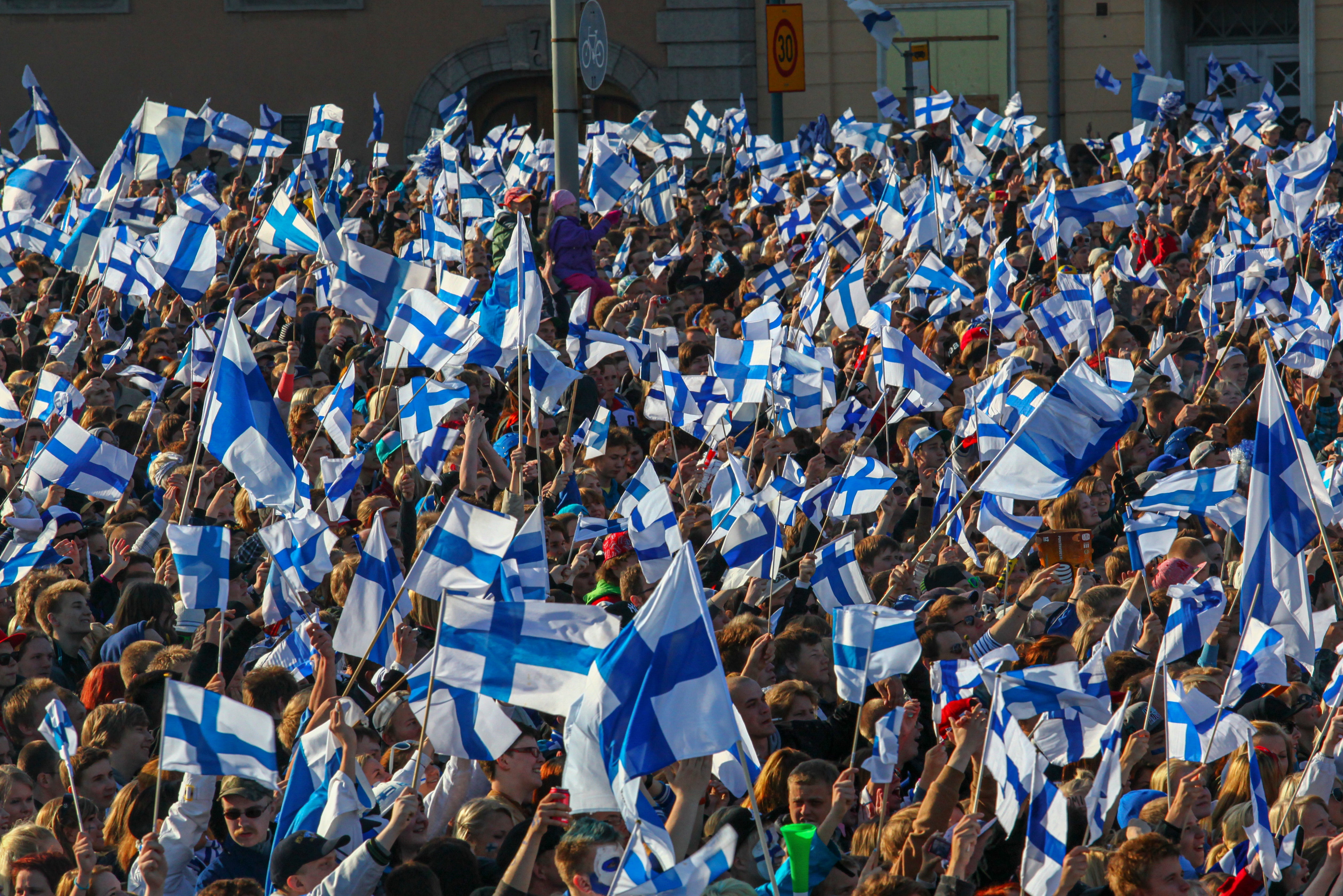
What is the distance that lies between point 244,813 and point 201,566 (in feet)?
6.94

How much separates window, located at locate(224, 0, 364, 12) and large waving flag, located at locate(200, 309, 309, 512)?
824 inches

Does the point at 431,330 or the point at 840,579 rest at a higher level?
the point at 431,330

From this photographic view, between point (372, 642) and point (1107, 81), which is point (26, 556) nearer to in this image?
point (372, 642)

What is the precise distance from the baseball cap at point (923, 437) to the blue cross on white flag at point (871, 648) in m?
Result: 3.51

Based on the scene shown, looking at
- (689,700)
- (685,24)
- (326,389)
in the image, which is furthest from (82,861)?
(685,24)

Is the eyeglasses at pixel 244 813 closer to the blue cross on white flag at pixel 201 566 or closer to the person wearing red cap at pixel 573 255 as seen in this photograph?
the blue cross on white flag at pixel 201 566

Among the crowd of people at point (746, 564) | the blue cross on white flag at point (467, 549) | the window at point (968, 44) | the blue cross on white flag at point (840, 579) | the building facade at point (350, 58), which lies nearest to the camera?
the crowd of people at point (746, 564)

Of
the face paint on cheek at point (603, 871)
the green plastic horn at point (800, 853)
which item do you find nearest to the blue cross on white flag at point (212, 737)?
the face paint on cheek at point (603, 871)

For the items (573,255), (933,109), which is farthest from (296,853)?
(933,109)

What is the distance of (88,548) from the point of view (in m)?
8.91

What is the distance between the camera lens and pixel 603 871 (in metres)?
4.77

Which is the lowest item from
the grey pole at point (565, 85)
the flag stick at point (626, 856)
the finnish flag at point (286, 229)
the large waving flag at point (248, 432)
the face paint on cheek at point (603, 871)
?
the face paint on cheek at point (603, 871)

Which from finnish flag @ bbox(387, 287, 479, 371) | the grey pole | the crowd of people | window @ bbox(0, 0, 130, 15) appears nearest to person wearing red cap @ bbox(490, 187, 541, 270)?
the crowd of people

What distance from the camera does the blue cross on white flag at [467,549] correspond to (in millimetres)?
6516
